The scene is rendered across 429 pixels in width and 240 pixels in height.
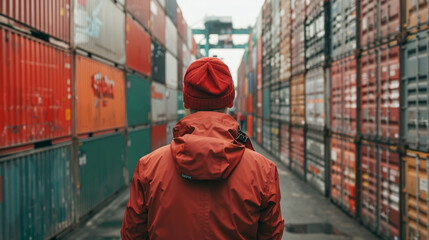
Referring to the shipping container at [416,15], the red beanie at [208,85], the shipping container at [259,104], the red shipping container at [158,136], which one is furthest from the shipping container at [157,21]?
the red beanie at [208,85]

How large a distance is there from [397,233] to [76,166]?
638 cm

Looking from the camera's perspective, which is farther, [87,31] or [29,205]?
[87,31]

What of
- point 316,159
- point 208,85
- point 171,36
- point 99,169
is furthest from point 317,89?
point 171,36

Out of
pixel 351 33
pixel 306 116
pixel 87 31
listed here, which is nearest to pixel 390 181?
pixel 351 33

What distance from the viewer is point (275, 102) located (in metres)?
16.3

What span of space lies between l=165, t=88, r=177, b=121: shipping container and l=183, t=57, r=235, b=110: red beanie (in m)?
15.6

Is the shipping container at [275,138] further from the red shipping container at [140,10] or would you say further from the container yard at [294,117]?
the red shipping container at [140,10]

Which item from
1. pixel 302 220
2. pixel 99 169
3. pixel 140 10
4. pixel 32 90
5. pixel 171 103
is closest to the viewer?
pixel 32 90

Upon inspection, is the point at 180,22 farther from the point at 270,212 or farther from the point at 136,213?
the point at 270,212

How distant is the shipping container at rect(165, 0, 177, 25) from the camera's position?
59.4ft

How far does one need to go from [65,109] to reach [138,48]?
19.7 feet

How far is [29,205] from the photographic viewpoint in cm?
523

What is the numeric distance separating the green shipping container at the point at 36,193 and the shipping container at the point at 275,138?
35.8 ft

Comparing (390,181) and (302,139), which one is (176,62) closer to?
(302,139)
